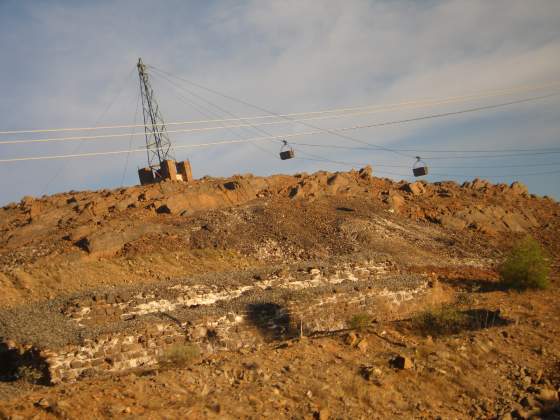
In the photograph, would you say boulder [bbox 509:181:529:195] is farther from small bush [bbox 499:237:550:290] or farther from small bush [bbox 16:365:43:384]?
small bush [bbox 16:365:43:384]

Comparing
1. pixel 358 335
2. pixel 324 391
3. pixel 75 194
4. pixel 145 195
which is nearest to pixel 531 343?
pixel 358 335

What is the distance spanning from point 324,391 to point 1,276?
13.7 metres

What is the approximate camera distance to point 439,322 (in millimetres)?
14078

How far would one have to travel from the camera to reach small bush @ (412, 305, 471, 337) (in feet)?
45.8

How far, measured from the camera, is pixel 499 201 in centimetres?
3844

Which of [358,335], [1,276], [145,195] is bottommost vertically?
[358,335]

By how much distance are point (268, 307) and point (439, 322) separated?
5.75m

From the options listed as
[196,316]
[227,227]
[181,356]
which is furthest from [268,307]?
[227,227]

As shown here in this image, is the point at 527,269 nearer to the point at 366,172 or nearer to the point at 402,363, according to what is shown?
the point at 402,363

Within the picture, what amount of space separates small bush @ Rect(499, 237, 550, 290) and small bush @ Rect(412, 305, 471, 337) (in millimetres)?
6905

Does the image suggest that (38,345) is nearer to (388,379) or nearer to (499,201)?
(388,379)

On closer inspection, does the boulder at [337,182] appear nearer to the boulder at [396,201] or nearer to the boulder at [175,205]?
the boulder at [396,201]

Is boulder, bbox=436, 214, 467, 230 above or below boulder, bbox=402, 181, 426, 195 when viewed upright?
below

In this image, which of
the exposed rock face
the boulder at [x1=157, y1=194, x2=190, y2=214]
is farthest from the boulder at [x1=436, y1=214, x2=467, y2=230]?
the boulder at [x1=157, y1=194, x2=190, y2=214]
